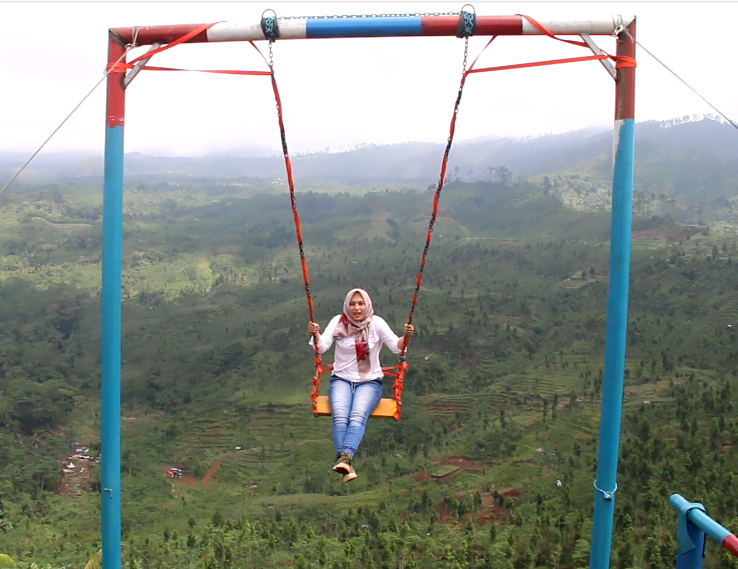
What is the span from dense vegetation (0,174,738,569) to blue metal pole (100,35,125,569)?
865 centimetres

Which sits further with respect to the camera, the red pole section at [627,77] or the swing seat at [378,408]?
the swing seat at [378,408]

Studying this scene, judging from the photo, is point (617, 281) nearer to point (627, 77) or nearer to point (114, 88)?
point (627, 77)

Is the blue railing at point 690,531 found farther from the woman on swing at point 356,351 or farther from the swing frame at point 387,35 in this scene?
the woman on swing at point 356,351

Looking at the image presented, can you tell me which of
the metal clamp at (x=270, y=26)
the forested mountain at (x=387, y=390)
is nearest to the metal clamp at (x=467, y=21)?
the metal clamp at (x=270, y=26)

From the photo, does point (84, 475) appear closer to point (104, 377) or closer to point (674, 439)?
point (674, 439)

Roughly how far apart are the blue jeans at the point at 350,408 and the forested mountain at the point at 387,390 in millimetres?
7779

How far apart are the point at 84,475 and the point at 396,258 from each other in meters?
30.3

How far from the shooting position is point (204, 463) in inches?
860

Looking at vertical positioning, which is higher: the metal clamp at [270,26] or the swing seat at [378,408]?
the metal clamp at [270,26]

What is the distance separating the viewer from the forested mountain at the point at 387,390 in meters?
13.4

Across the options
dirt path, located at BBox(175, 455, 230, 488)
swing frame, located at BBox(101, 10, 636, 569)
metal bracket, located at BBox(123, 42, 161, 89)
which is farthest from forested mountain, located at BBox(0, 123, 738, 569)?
metal bracket, located at BBox(123, 42, 161, 89)

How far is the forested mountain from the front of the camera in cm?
1337

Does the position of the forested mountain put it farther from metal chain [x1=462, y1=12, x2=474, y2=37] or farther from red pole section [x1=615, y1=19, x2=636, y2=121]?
metal chain [x1=462, y1=12, x2=474, y2=37]

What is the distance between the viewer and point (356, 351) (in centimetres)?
439
